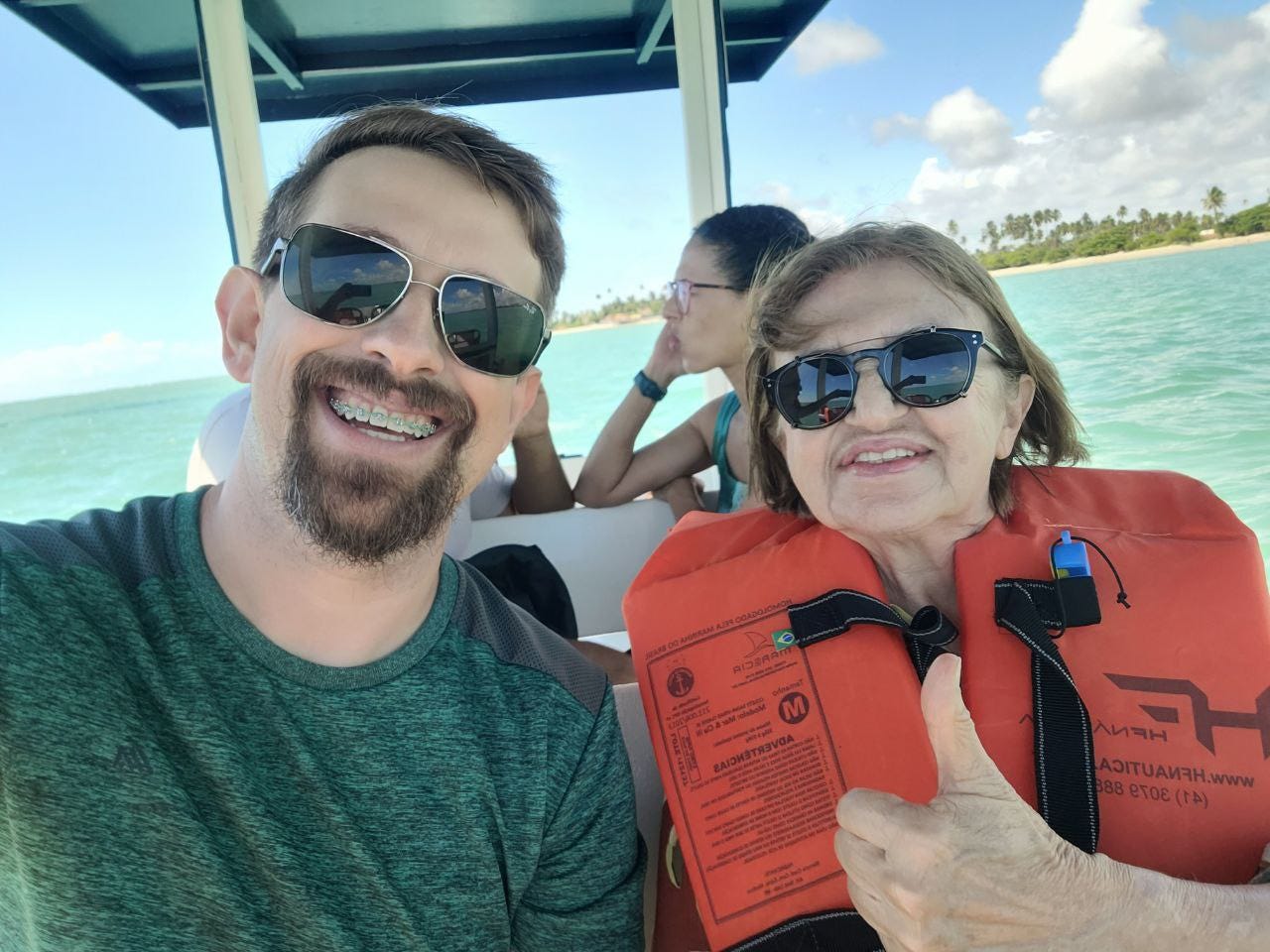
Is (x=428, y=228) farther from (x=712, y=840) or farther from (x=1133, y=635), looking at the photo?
(x=1133, y=635)

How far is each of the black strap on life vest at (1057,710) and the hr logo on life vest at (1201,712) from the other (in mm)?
103

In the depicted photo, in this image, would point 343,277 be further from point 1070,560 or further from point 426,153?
point 1070,560

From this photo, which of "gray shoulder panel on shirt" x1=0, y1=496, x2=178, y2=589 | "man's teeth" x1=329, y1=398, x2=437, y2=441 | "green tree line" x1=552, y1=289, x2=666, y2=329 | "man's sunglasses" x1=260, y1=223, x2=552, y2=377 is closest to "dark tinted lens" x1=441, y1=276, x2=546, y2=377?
"man's sunglasses" x1=260, y1=223, x2=552, y2=377

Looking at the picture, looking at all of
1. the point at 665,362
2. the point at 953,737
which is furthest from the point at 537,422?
the point at 953,737

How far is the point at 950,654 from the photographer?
1211mm

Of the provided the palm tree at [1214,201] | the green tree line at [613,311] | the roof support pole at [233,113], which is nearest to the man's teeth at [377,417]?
the roof support pole at [233,113]

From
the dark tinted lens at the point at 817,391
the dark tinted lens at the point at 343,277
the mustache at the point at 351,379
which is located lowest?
the dark tinted lens at the point at 817,391

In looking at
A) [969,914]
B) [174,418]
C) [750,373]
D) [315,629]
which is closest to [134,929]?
[315,629]

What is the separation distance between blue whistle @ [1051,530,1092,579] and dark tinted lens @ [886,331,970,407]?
0.32 meters

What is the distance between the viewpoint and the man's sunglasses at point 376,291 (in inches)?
47.9

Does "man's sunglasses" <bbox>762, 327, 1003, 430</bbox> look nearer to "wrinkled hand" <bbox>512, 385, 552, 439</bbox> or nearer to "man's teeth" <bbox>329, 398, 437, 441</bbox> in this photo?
"man's teeth" <bbox>329, 398, 437, 441</bbox>

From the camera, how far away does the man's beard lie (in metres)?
1.17

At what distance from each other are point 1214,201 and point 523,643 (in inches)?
257

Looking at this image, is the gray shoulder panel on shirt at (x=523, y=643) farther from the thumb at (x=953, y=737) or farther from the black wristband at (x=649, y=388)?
the black wristband at (x=649, y=388)
